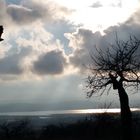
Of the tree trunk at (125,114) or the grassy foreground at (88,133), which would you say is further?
the grassy foreground at (88,133)

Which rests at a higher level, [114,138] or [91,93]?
[91,93]

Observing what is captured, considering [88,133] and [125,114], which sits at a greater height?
[125,114]

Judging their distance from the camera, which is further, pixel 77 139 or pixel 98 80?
pixel 77 139

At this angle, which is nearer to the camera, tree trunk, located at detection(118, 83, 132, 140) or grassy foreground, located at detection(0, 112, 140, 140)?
tree trunk, located at detection(118, 83, 132, 140)

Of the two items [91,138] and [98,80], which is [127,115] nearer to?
[98,80]

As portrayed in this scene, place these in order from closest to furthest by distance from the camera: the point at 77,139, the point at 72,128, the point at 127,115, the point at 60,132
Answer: the point at 127,115, the point at 77,139, the point at 60,132, the point at 72,128

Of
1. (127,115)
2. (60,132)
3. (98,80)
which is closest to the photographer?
(127,115)

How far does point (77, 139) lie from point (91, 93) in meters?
9.37

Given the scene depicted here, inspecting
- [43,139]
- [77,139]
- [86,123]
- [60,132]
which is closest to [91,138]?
[77,139]

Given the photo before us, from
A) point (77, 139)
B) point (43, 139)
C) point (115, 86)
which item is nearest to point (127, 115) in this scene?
point (115, 86)

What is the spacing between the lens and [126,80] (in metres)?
24.6

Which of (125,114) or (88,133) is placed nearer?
(125,114)

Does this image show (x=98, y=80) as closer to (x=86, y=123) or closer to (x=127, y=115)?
(x=127, y=115)

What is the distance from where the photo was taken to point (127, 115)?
23984mm
